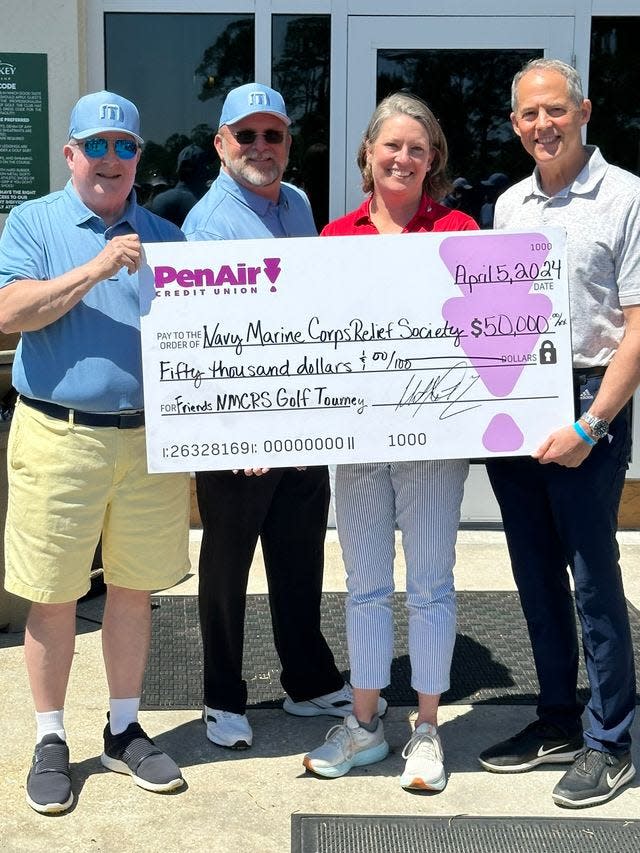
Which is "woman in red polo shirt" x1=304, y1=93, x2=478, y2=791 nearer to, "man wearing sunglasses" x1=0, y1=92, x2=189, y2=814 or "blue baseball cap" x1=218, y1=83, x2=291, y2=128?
"blue baseball cap" x1=218, y1=83, x2=291, y2=128

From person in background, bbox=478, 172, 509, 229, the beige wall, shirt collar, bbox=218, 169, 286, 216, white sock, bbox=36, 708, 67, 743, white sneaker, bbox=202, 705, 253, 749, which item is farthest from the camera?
person in background, bbox=478, 172, 509, 229

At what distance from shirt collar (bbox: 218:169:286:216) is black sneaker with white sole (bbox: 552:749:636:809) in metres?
1.96

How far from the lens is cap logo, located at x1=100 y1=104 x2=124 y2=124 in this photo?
3.01 meters

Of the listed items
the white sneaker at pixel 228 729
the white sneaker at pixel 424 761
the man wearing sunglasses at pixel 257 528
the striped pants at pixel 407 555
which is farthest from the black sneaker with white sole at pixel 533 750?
the white sneaker at pixel 228 729

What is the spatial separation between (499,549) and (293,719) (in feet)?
6.99

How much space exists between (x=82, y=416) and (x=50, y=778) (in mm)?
1066

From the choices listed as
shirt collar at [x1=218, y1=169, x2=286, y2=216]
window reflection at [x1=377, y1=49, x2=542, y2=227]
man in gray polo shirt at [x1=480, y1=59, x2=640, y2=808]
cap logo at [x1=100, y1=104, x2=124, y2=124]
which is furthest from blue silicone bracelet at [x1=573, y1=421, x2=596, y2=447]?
window reflection at [x1=377, y1=49, x2=542, y2=227]

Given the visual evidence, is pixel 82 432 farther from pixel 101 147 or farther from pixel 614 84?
pixel 614 84

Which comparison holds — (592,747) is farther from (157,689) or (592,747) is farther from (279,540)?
(157,689)

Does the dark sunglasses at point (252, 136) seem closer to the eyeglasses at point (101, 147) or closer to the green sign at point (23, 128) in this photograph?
the eyeglasses at point (101, 147)

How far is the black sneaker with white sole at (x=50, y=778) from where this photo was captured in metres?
3.11

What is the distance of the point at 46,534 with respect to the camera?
3131mm

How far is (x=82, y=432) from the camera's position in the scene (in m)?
3.11

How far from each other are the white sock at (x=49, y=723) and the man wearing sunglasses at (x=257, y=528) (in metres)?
0.50
